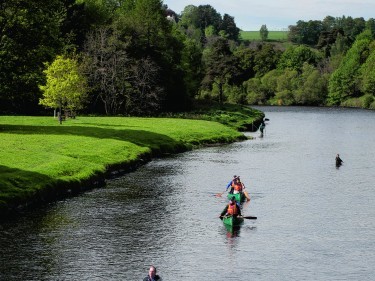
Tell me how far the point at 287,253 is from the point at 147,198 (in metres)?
19.3

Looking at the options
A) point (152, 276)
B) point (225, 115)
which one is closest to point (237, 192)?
point (152, 276)

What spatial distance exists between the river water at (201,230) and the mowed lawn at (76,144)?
321cm

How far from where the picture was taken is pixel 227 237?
139 ft

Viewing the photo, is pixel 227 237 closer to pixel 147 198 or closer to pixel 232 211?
pixel 232 211

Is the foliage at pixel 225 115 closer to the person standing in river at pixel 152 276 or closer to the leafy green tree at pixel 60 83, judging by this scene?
the leafy green tree at pixel 60 83

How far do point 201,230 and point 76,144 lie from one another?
33.9m

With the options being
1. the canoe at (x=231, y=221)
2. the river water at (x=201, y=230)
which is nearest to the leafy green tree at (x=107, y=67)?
the river water at (x=201, y=230)

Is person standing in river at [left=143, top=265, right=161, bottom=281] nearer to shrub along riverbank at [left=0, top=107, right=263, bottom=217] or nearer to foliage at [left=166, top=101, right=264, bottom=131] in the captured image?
shrub along riverbank at [left=0, top=107, right=263, bottom=217]

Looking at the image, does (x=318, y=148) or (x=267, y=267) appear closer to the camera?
(x=267, y=267)

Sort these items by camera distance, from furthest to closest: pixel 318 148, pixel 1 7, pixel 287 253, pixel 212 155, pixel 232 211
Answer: pixel 318 148 → pixel 212 155 → pixel 1 7 → pixel 232 211 → pixel 287 253

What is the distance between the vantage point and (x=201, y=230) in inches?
1736

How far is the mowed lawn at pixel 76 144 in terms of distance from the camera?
55156mm

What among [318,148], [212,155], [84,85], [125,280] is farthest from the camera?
[84,85]

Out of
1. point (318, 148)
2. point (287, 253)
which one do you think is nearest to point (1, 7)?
point (318, 148)
